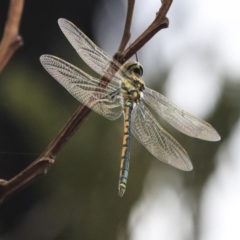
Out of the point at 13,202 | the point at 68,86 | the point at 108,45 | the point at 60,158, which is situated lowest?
the point at 13,202

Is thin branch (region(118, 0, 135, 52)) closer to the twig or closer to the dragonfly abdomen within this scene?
the twig

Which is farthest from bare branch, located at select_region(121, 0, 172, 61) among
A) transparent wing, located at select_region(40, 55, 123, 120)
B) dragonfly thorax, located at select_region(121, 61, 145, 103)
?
dragonfly thorax, located at select_region(121, 61, 145, 103)

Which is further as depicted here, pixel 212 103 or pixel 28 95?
pixel 212 103

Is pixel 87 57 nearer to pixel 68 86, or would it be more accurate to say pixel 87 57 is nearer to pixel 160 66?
pixel 68 86

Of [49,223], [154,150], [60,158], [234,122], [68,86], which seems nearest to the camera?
[68,86]

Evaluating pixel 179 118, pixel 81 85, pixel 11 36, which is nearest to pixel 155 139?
pixel 179 118

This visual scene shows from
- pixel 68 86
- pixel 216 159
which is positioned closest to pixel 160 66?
pixel 216 159
